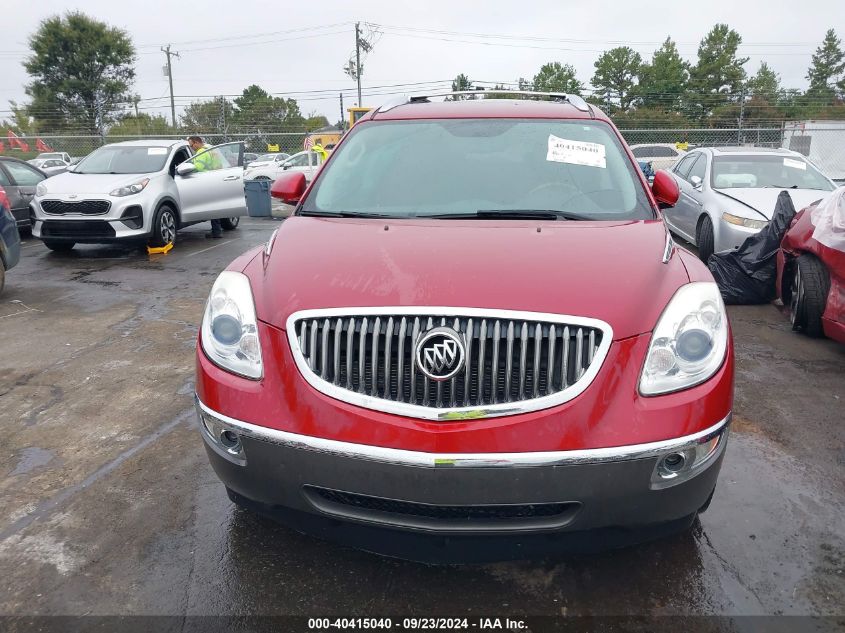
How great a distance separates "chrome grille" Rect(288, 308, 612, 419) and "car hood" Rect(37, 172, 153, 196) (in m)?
8.13

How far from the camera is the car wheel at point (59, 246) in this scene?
941cm

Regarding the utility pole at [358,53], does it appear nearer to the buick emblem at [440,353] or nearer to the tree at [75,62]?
the tree at [75,62]

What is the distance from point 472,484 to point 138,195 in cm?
858

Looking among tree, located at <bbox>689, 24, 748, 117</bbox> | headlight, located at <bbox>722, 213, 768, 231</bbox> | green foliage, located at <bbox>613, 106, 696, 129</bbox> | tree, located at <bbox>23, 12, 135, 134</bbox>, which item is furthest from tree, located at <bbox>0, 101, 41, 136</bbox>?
tree, located at <bbox>689, 24, 748, 117</bbox>

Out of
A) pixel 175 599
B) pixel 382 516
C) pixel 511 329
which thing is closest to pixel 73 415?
pixel 175 599

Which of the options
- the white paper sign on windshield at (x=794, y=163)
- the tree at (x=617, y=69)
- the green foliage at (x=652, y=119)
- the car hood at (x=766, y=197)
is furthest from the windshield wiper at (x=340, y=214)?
the tree at (x=617, y=69)

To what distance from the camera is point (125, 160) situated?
33.0 feet

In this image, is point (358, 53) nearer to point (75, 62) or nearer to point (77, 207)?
point (75, 62)

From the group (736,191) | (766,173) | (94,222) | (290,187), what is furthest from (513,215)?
(94,222)

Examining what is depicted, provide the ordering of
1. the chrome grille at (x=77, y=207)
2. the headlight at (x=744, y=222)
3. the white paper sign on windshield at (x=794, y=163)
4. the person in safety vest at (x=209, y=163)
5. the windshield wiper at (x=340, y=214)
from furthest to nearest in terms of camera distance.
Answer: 1. the person in safety vest at (x=209, y=163)
2. the chrome grille at (x=77, y=207)
3. the white paper sign on windshield at (x=794, y=163)
4. the headlight at (x=744, y=222)
5. the windshield wiper at (x=340, y=214)

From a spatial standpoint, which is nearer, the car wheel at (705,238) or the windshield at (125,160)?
the car wheel at (705,238)

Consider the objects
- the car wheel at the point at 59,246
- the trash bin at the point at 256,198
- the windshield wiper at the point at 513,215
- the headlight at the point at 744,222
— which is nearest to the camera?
the windshield wiper at the point at 513,215

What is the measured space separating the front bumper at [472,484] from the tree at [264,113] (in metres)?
25.4

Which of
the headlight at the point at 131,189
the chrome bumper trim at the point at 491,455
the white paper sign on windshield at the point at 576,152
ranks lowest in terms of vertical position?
the chrome bumper trim at the point at 491,455
